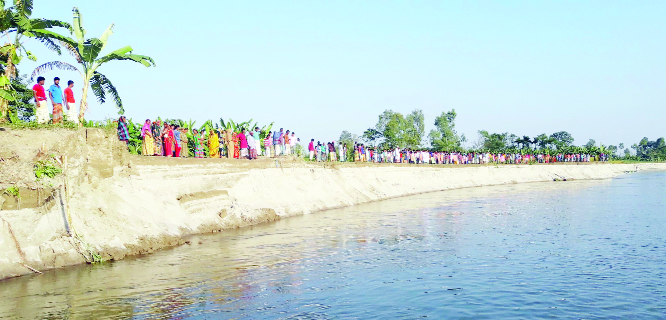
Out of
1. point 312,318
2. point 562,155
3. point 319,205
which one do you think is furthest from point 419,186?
point 562,155

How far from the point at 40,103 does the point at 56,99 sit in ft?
2.70

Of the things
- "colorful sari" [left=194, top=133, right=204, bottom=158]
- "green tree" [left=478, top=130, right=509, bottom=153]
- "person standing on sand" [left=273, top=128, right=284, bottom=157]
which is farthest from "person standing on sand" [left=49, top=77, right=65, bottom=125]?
"green tree" [left=478, top=130, right=509, bottom=153]

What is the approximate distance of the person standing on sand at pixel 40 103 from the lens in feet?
59.1

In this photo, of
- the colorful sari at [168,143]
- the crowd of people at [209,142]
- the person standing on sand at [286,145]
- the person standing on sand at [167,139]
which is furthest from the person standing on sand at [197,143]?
the person standing on sand at [286,145]

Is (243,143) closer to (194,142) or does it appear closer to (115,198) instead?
(194,142)

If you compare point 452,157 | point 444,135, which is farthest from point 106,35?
point 444,135

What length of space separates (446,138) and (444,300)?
74.9m

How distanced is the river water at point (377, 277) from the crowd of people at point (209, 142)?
5520 millimetres

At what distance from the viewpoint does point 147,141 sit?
23.3m

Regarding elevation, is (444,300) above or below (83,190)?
below

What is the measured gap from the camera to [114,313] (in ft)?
33.6

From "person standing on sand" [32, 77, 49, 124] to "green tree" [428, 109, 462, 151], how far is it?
228 ft

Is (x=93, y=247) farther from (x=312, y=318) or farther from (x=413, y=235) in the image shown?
(x=413, y=235)

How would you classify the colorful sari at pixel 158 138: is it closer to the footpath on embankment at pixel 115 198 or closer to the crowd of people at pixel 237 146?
the crowd of people at pixel 237 146
